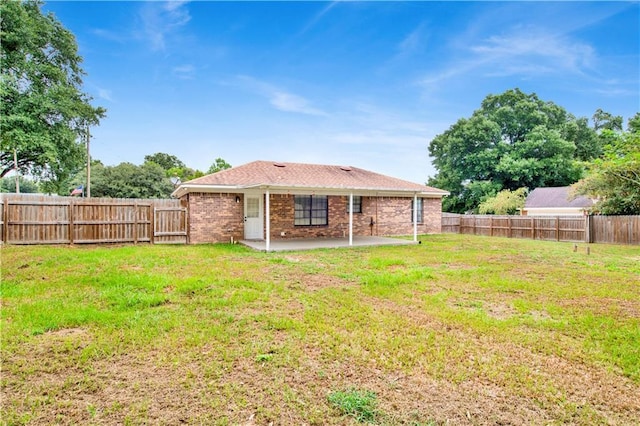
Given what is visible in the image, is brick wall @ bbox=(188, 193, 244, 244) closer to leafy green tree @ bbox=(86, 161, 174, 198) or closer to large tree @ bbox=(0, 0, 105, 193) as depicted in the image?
large tree @ bbox=(0, 0, 105, 193)

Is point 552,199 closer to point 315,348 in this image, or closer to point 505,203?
point 505,203

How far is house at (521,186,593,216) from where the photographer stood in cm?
2645

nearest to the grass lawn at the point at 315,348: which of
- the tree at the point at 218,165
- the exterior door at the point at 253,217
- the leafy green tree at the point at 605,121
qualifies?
the exterior door at the point at 253,217

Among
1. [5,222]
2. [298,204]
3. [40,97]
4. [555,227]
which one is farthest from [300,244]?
[40,97]

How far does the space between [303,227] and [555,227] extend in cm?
1308

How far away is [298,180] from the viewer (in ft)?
48.2

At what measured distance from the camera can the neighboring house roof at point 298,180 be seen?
1265 cm

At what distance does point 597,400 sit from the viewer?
9.00ft

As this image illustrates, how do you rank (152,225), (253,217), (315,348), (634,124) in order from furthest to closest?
(634,124)
(253,217)
(152,225)
(315,348)

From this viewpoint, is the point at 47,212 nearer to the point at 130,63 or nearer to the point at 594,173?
the point at 130,63

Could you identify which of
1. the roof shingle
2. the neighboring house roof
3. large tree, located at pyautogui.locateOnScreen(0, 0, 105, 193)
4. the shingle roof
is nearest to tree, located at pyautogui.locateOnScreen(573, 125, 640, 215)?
the roof shingle

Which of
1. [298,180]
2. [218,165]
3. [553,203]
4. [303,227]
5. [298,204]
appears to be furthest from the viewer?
[218,165]

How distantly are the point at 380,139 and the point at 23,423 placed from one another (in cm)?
2375

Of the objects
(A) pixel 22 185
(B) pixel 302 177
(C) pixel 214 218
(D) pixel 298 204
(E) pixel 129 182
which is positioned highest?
(A) pixel 22 185
